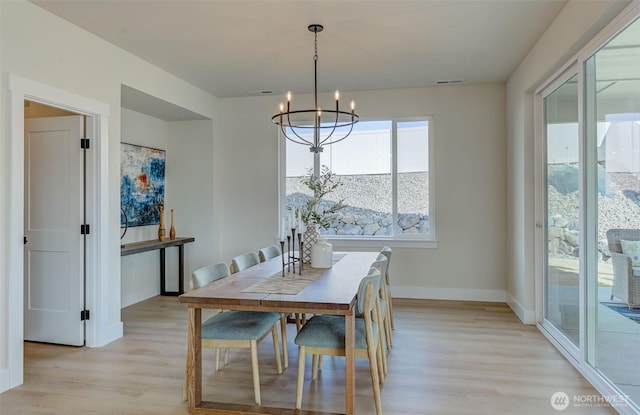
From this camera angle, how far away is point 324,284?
2721mm

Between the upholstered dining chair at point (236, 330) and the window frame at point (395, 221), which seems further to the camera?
the window frame at point (395, 221)

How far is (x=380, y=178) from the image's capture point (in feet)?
18.4

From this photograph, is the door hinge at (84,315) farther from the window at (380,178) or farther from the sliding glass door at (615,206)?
the sliding glass door at (615,206)

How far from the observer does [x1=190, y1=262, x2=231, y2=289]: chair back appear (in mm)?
2707

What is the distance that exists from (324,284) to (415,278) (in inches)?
118

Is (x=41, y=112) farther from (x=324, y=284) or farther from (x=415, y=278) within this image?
(x=415, y=278)

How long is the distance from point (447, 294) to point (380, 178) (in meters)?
1.71

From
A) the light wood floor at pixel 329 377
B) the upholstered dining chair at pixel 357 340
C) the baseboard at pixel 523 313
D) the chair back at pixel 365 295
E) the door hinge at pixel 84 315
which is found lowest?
the light wood floor at pixel 329 377

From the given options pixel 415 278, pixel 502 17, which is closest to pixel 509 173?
pixel 415 278

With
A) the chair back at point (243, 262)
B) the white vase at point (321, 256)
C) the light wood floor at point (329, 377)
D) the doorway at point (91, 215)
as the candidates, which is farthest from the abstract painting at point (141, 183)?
the white vase at point (321, 256)

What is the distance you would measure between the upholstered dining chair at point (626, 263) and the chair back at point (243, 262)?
2533 millimetres

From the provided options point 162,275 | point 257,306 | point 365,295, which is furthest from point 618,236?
point 162,275

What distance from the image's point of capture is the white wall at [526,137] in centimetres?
303

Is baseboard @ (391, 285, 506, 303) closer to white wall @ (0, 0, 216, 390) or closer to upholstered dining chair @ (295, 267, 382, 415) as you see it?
upholstered dining chair @ (295, 267, 382, 415)
